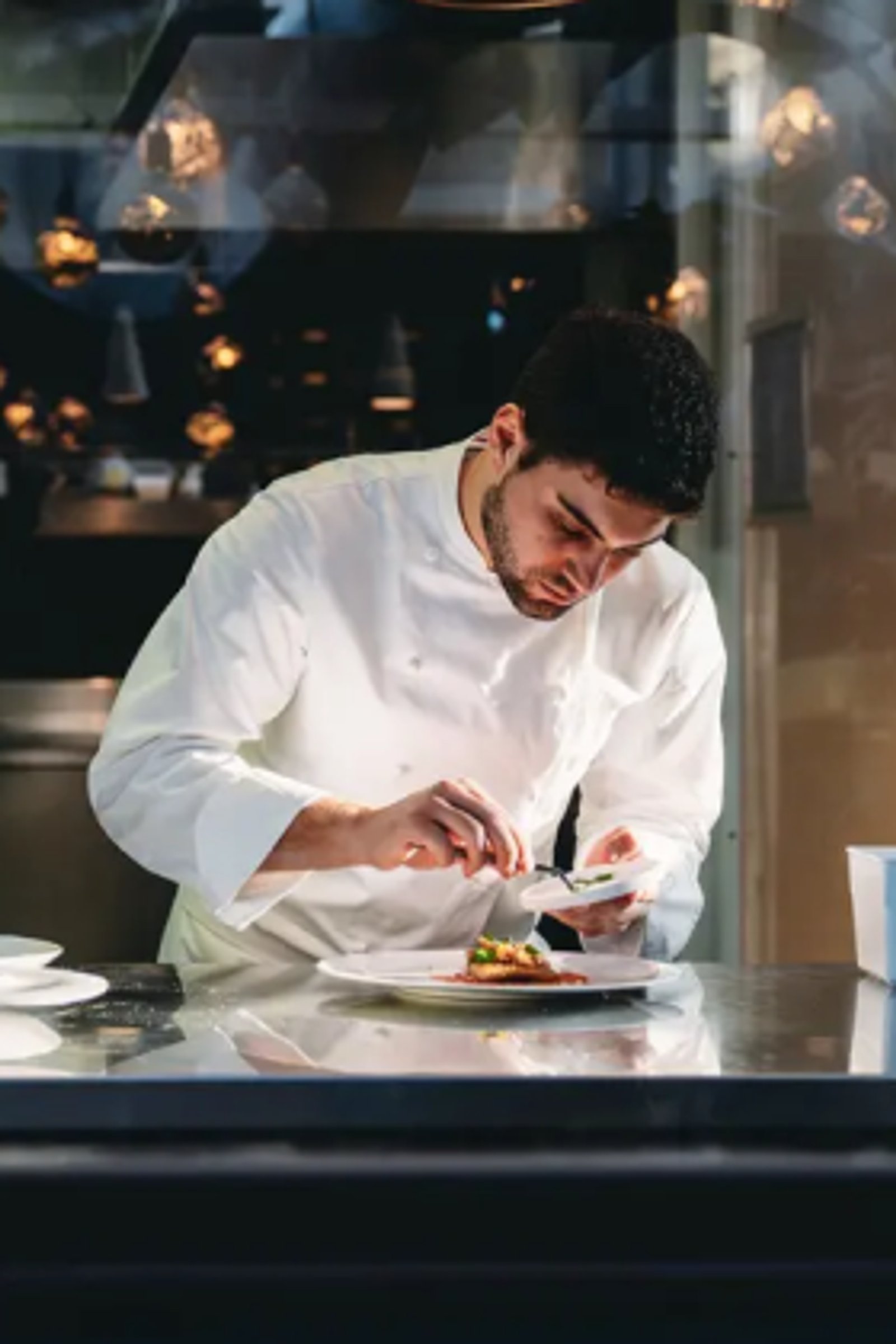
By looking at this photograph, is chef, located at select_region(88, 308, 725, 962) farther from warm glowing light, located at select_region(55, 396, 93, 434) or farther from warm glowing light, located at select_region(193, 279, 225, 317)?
warm glowing light, located at select_region(193, 279, 225, 317)

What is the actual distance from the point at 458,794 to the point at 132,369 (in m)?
3.33

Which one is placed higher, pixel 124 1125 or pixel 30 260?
pixel 30 260

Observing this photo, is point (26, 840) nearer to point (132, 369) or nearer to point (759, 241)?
point (132, 369)

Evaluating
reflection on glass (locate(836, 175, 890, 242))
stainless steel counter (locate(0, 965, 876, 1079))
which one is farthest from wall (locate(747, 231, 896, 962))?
stainless steel counter (locate(0, 965, 876, 1079))

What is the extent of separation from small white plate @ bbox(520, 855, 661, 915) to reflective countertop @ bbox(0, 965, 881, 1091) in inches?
4.2

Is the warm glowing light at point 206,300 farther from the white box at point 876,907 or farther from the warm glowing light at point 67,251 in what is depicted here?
the white box at point 876,907

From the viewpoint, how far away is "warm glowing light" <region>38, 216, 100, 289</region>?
528 centimetres

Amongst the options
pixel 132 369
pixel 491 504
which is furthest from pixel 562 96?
pixel 491 504

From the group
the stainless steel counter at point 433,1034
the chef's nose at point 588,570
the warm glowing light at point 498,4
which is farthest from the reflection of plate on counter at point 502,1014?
the warm glowing light at point 498,4

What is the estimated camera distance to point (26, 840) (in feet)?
16.0

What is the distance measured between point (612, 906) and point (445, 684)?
40 centimetres

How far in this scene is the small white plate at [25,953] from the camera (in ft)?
7.07

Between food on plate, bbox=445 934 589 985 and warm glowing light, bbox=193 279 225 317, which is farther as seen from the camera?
warm glowing light, bbox=193 279 225 317

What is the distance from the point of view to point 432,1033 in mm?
2039
